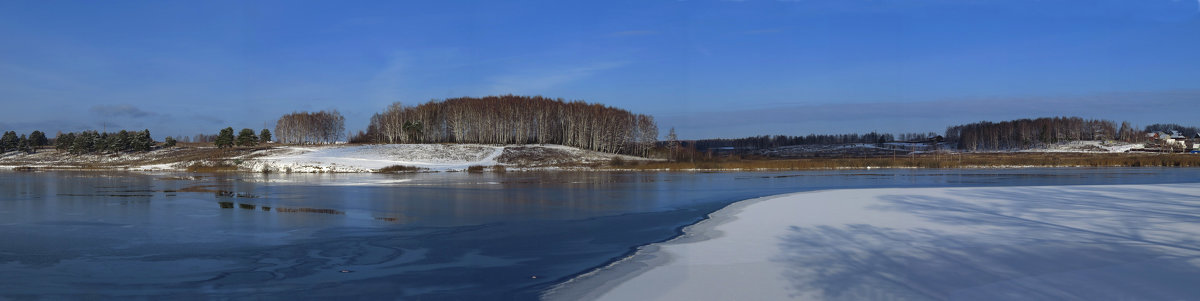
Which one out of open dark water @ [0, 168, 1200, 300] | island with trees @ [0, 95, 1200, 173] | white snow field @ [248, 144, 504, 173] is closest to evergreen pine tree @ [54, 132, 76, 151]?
island with trees @ [0, 95, 1200, 173]

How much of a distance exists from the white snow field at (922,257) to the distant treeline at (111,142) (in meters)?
81.2

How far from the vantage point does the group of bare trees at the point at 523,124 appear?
80.2m

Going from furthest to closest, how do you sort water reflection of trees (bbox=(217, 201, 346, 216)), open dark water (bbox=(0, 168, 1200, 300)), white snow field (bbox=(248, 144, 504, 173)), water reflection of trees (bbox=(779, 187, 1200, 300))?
white snow field (bbox=(248, 144, 504, 173)) → water reflection of trees (bbox=(217, 201, 346, 216)) → open dark water (bbox=(0, 168, 1200, 300)) → water reflection of trees (bbox=(779, 187, 1200, 300))

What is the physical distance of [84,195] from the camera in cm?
2056

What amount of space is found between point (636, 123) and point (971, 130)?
4044 inches

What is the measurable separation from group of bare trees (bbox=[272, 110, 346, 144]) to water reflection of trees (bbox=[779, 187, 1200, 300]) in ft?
326

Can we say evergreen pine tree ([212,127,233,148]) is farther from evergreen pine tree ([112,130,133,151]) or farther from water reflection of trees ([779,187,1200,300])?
water reflection of trees ([779,187,1200,300])

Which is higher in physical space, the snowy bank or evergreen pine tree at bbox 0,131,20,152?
evergreen pine tree at bbox 0,131,20,152

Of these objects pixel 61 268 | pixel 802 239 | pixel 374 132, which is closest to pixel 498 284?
pixel 802 239

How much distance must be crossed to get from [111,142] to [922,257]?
9063cm

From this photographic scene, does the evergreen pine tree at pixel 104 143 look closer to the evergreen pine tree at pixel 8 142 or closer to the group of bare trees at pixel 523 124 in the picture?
the evergreen pine tree at pixel 8 142

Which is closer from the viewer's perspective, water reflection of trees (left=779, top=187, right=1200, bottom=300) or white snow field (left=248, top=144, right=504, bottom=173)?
water reflection of trees (left=779, top=187, right=1200, bottom=300)

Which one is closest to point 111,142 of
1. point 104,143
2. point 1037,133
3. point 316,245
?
point 104,143

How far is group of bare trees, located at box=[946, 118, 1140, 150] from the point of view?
416 feet
